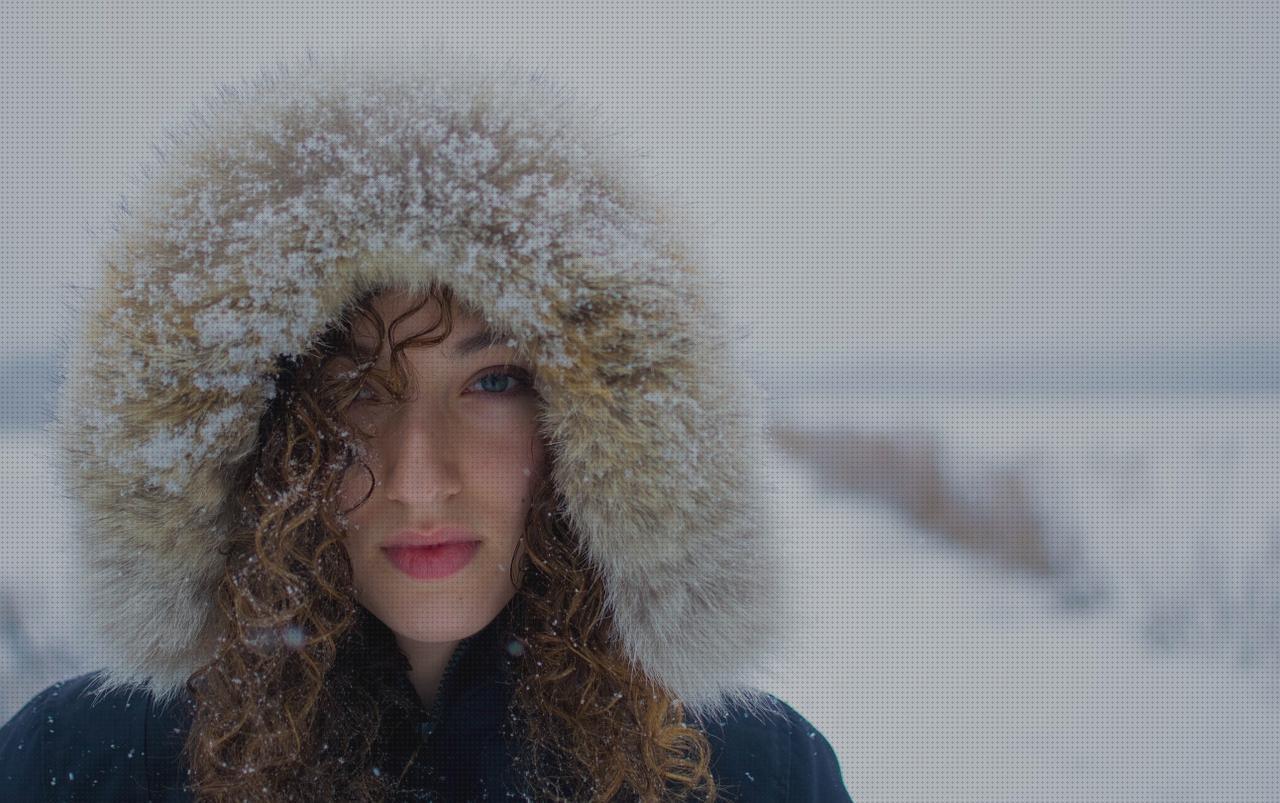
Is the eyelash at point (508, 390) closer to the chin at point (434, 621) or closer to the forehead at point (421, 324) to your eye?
the forehead at point (421, 324)

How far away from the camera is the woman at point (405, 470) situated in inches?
37.2

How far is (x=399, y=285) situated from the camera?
39.1 inches

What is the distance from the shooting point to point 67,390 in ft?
3.38

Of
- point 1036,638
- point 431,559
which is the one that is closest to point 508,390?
point 431,559

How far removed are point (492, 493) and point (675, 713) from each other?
487 millimetres

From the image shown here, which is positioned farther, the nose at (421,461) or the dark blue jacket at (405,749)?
the dark blue jacket at (405,749)

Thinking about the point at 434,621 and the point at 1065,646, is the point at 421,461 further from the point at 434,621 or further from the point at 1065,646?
the point at 1065,646

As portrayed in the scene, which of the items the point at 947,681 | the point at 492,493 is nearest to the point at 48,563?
the point at 492,493

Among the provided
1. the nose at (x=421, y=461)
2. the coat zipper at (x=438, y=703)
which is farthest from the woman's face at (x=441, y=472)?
the coat zipper at (x=438, y=703)

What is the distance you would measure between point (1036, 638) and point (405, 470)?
5.21 metres

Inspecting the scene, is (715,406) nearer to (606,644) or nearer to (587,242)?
(587,242)

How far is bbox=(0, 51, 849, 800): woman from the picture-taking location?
95cm

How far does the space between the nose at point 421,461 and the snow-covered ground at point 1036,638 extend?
1.54ft

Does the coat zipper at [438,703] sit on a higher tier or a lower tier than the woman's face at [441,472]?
lower
